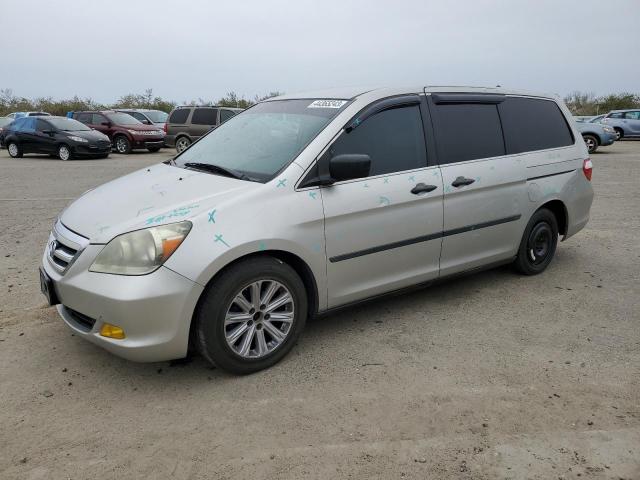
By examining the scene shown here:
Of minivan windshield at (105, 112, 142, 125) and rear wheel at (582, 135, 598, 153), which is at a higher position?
minivan windshield at (105, 112, 142, 125)

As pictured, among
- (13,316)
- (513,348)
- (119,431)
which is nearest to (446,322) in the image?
(513,348)

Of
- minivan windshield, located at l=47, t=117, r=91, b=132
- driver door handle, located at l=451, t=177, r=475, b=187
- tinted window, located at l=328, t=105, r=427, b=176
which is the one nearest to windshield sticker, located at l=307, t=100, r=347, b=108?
tinted window, located at l=328, t=105, r=427, b=176

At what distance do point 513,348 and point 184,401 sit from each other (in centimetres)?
222

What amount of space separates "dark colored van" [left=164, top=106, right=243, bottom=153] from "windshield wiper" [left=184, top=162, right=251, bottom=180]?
14.8 m

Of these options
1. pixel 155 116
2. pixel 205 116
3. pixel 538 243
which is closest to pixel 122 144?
pixel 205 116

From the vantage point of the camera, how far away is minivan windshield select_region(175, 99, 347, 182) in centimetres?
370

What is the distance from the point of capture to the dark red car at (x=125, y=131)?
19.9 meters

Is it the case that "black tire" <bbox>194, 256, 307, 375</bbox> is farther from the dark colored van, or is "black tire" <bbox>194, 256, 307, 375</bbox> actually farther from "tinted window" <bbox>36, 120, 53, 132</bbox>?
"tinted window" <bbox>36, 120, 53, 132</bbox>

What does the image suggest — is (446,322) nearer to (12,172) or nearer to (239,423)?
(239,423)

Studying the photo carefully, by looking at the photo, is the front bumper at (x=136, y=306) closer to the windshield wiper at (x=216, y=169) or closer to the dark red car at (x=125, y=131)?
the windshield wiper at (x=216, y=169)

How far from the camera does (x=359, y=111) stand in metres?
3.84

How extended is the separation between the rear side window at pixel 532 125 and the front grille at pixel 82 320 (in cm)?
358

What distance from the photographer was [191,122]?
1862cm

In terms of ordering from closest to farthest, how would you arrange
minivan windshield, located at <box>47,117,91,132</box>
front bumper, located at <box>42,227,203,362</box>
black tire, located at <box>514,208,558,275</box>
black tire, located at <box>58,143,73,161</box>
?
front bumper, located at <box>42,227,203,362</box>
black tire, located at <box>514,208,558,275</box>
black tire, located at <box>58,143,73,161</box>
minivan windshield, located at <box>47,117,91,132</box>
